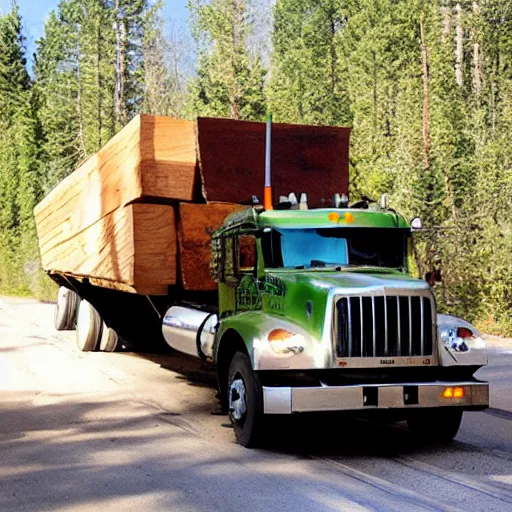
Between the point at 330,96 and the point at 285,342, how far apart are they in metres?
37.3

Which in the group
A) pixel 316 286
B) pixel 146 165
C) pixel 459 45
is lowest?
pixel 316 286

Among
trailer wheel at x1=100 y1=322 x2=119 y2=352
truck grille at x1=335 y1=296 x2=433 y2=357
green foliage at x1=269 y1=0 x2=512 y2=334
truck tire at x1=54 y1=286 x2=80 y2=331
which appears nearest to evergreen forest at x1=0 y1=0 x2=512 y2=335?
green foliage at x1=269 y1=0 x2=512 y2=334

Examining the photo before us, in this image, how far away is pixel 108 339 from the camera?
15641 mm

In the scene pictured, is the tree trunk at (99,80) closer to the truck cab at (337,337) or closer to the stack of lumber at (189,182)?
the stack of lumber at (189,182)

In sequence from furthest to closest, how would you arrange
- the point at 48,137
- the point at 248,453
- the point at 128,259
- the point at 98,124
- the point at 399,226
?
1. the point at 48,137
2. the point at 98,124
3. the point at 128,259
4. the point at 399,226
5. the point at 248,453

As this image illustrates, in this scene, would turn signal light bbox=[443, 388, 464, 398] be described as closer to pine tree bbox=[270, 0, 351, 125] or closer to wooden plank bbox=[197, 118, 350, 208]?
wooden plank bbox=[197, 118, 350, 208]

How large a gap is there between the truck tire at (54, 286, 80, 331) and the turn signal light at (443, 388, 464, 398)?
40.5ft

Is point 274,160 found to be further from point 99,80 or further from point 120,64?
point 99,80

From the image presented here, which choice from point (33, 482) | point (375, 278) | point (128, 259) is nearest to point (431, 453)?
point (375, 278)

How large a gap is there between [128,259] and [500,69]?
99.3 ft

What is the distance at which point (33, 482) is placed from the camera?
6.65 metres

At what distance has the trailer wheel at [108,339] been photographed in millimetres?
15617

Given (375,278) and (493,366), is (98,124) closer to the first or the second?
(493,366)

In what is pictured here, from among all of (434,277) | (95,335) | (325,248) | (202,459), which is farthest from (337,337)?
(95,335)
